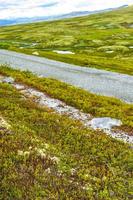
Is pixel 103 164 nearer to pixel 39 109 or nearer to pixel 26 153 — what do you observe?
pixel 26 153

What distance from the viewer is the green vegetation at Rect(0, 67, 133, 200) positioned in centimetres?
1789

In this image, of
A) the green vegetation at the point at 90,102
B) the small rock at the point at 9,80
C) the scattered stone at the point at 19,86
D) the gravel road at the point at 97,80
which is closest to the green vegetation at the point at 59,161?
the green vegetation at the point at 90,102

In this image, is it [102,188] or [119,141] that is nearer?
[102,188]

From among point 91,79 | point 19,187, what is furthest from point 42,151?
point 91,79

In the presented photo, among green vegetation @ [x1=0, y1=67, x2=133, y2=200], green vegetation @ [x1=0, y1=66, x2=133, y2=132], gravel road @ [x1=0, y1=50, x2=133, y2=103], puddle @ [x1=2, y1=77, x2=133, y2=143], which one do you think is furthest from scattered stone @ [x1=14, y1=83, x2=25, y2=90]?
green vegetation @ [x1=0, y1=67, x2=133, y2=200]

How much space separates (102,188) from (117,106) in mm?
19911

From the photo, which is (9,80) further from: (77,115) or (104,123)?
(104,123)

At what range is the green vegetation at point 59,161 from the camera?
1789cm

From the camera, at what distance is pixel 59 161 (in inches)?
824

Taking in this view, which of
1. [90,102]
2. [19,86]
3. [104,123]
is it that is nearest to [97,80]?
[19,86]

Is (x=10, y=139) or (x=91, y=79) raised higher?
(x=10, y=139)

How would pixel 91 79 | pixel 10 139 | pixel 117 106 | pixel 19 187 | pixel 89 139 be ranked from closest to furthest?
pixel 19 187, pixel 10 139, pixel 89 139, pixel 117 106, pixel 91 79

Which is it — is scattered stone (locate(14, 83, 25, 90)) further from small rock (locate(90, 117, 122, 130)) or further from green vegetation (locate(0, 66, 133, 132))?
small rock (locate(90, 117, 122, 130))

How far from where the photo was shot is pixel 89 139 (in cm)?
2542
